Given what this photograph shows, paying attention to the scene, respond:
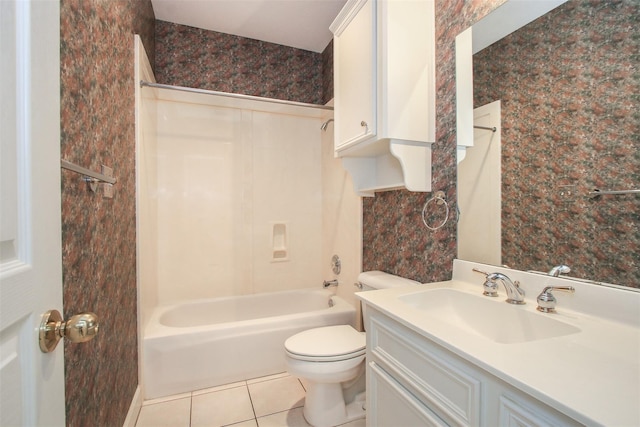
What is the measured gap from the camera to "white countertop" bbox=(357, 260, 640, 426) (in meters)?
0.53

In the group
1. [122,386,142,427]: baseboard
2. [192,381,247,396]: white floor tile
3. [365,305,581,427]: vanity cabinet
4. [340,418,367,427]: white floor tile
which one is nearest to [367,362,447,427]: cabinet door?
[365,305,581,427]: vanity cabinet

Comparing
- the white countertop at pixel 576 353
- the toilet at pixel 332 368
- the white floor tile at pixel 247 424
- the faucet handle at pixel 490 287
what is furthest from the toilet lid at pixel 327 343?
the faucet handle at pixel 490 287

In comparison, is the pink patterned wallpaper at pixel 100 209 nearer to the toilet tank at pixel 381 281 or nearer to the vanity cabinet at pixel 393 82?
the vanity cabinet at pixel 393 82

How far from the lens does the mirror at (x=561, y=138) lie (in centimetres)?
88

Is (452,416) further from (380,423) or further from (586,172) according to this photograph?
(586,172)

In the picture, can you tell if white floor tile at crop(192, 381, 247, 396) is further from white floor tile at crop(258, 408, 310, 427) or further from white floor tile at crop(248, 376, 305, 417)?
white floor tile at crop(258, 408, 310, 427)

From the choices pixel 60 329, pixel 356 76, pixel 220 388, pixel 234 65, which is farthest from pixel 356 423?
pixel 234 65

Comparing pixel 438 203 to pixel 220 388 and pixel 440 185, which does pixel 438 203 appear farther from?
pixel 220 388

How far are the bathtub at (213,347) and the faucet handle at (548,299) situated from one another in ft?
4.71

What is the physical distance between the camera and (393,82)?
1.38m

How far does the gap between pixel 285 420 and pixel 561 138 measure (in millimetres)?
1874

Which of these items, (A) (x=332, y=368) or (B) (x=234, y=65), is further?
(B) (x=234, y=65)

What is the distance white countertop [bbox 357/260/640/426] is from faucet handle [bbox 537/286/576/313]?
0.02m

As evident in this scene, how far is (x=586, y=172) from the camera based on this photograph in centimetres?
95
